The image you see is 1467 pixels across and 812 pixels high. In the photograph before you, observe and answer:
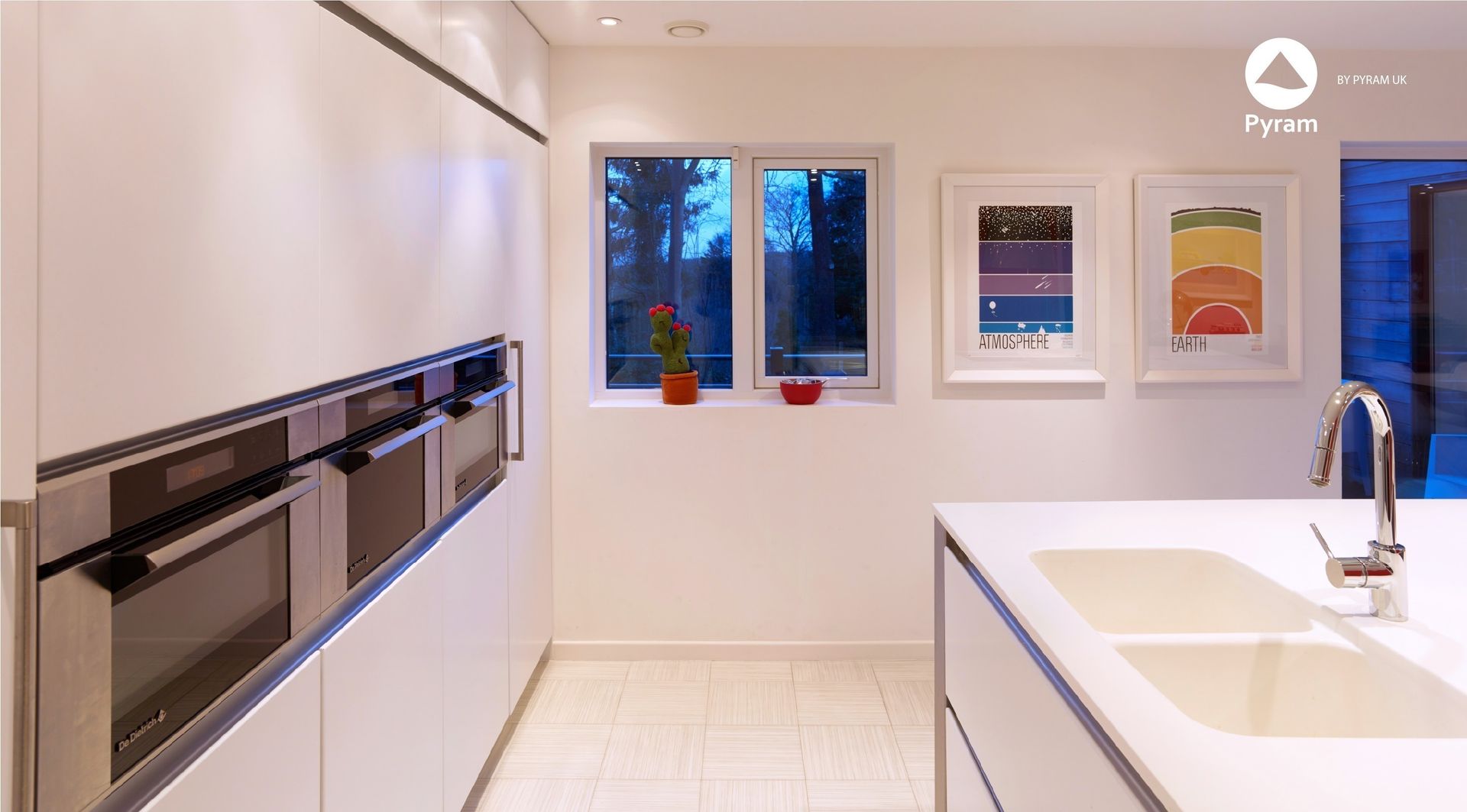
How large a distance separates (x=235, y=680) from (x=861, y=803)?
1760 millimetres

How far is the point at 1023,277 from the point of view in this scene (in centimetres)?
332

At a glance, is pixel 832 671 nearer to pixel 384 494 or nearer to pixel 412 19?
pixel 384 494

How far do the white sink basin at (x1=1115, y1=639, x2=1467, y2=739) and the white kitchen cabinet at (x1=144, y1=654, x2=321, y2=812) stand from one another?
49.3 inches

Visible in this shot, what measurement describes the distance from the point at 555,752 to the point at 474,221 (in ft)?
5.25

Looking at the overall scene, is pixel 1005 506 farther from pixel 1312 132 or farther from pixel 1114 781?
pixel 1312 132

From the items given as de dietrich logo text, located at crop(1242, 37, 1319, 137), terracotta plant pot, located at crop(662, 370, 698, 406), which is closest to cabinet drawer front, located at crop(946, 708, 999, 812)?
terracotta plant pot, located at crop(662, 370, 698, 406)

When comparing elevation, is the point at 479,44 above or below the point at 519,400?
above

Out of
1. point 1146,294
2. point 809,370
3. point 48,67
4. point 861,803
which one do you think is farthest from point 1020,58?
point 48,67

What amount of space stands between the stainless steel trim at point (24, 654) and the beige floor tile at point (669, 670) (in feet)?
8.27

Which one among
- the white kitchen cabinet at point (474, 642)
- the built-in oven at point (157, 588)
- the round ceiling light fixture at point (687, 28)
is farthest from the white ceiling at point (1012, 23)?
the built-in oven at point (157, 588)

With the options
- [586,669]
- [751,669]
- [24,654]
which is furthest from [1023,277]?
[24,654]

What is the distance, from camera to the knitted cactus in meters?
3.37

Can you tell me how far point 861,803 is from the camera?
246cm

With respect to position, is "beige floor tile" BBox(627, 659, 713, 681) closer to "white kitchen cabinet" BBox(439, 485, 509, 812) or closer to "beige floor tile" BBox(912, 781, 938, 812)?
"white kitchen cabinet" BBox(439, 485, 509, 812)
